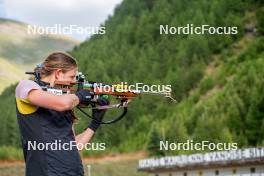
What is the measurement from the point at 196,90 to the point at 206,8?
126 feet

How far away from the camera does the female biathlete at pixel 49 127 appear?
17.8 feet

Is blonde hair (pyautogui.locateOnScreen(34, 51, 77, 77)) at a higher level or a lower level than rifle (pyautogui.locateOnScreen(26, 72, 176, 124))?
higher

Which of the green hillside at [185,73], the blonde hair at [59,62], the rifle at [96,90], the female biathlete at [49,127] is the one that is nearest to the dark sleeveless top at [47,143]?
the female biathlete at [49,127]

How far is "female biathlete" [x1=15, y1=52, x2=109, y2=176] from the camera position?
543 centimetres

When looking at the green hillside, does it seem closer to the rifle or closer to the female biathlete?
the rifle

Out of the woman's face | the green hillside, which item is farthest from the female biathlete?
the green hillside

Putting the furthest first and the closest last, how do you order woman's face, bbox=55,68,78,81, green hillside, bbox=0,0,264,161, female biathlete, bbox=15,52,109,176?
green hillside, bbox=0,0,264,161 < woman's face, bbox=55,68,78,81 < female biathlete, bbox=15,52,109,176

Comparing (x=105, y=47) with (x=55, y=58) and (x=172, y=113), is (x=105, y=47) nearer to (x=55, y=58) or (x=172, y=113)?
(x=172, y=113)

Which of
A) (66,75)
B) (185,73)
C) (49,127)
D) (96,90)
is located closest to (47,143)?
(49,127)

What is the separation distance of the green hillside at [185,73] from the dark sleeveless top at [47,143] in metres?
80.3

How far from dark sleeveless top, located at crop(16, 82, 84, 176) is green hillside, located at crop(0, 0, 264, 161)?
3161 inches

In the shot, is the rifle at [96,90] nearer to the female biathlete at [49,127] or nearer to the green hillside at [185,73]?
the female biathlete at [49,127]

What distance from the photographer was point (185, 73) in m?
138

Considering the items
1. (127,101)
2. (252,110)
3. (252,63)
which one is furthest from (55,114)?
(252,63)
